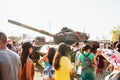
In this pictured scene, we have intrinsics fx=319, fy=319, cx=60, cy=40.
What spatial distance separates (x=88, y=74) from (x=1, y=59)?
13.9 feet

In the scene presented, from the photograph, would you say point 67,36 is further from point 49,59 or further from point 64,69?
point 64,69

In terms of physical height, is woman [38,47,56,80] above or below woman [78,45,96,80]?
above

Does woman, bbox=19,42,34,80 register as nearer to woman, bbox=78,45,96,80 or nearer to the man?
the man

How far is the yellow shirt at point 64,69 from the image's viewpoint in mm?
6086

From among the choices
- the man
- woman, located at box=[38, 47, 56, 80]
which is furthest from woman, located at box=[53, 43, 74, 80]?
the man

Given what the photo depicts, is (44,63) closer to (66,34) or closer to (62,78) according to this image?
(62,78)

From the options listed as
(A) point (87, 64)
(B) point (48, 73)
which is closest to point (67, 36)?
(A) point (87, 64)

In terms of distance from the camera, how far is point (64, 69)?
615cm

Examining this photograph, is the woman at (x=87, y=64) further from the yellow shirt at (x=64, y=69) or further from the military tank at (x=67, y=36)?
the military tank at (x=67, y=36)

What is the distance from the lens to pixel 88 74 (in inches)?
341

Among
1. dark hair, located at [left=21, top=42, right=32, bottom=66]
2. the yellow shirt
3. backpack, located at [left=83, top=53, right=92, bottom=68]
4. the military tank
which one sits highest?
dark hair, located at [left=21, top=42, right=32, bottom=66]

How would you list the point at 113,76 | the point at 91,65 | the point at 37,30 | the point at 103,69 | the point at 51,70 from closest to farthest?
the point at 113,76 < the point at 51,70 < the point at 91,65 < the point at 103,69 < the point at 37,30

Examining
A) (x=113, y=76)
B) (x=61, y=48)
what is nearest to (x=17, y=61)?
(x=61, y=48)

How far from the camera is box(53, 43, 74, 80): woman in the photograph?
19.9ft
